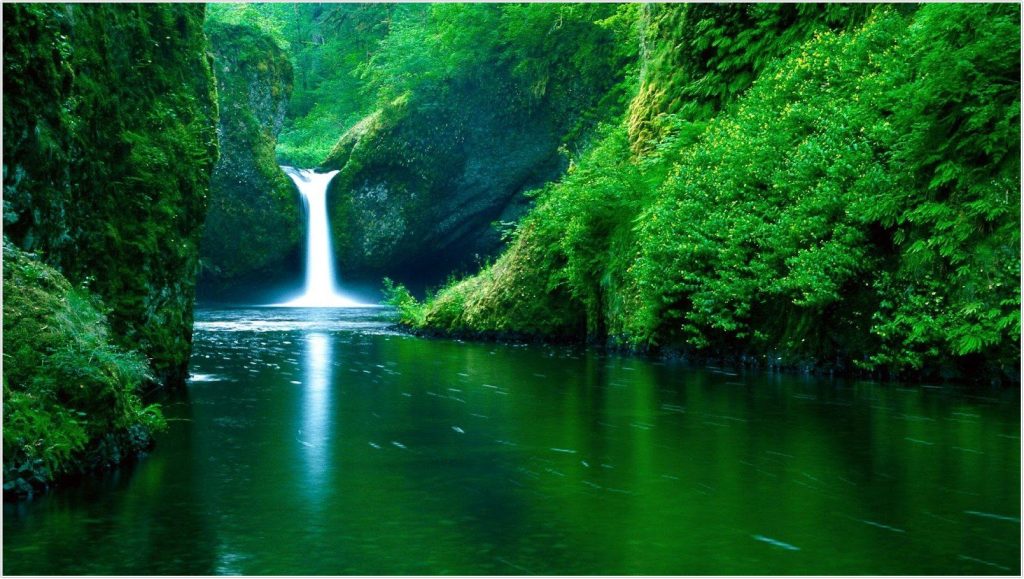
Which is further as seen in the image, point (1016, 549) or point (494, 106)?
point (494, 106)

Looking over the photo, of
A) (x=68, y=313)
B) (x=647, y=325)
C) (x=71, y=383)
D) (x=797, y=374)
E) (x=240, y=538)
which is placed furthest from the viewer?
(x=647, y=325)

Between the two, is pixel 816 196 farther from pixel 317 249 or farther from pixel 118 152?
pixel 317 249

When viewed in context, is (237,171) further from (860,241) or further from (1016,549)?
(1016,549)

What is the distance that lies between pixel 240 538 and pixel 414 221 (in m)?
33.8

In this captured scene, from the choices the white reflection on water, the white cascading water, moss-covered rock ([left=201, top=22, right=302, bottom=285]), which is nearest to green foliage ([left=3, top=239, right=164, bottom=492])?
the white reflection on water

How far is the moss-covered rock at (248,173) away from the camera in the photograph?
3859cm

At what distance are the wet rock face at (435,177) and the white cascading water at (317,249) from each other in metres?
0.43

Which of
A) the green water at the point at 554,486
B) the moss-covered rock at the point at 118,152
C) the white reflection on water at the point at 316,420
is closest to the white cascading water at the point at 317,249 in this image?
the white reflection on water at the point at 316,420

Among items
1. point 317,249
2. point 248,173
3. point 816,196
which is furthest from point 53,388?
point 317,249

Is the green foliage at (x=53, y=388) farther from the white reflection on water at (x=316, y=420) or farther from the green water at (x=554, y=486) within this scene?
the white reflection on water at (x=316, y=420)

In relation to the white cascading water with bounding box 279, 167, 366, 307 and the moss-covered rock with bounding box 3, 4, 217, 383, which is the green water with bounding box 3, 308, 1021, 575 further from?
the white cascading water with bounding box 279, 167, 366, 307

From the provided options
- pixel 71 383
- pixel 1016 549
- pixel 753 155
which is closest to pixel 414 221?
pixel 753 155

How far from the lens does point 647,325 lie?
1806 cm

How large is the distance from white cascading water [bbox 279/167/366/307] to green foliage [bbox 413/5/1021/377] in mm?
19946
